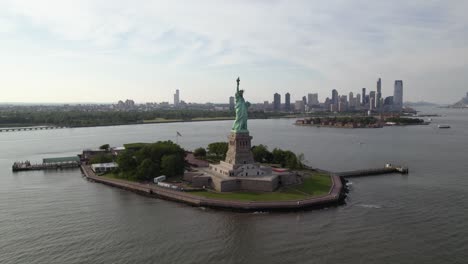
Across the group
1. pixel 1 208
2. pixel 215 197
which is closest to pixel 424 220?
pixel 215 197

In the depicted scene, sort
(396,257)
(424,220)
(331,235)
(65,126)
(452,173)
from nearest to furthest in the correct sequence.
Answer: (396,257)
(331,235)
(424,220)
(452,173)
(65,126)

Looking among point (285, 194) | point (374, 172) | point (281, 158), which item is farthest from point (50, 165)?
point (374, 172)

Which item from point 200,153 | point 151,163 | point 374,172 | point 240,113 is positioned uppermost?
point 240,113

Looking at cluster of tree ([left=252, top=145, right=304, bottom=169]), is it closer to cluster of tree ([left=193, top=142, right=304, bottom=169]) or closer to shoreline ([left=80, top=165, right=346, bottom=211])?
cluster of tree ([left=193, top=142, right=304, bottom=169])

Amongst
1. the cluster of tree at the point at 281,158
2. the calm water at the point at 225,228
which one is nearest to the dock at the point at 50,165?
the calm water at the point at 225,228

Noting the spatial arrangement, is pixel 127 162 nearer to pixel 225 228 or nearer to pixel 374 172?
pixel 225 228

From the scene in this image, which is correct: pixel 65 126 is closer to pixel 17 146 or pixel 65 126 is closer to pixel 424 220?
pixel 17 146
